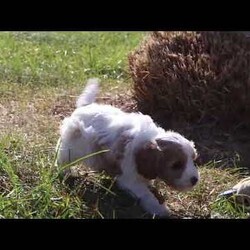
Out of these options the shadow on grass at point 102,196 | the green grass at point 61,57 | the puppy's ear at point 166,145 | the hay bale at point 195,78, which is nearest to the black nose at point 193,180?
the puppy's ear at point 166,145

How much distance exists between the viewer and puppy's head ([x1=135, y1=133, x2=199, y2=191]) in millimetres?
4512

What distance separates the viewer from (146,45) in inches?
286

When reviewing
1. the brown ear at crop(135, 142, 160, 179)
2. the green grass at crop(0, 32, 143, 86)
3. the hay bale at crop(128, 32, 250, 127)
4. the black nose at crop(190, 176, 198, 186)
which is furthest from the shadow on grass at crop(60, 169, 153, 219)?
the green grass at crop(0, 32, 143, 86)

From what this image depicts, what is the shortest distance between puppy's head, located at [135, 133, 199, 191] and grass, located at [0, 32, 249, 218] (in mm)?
272

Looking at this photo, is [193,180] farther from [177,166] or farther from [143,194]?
[143,194]

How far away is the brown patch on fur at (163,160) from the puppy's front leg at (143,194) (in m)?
0.13

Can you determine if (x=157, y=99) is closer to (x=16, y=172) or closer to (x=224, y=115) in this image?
(x=224, y=115)

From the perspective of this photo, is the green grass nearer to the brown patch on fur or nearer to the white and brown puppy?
the white and brown puppy

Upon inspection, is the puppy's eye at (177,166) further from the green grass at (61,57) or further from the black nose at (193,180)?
the green grass at (61,57)

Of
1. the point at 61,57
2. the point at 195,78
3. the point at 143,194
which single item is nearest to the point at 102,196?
the point at 143,194

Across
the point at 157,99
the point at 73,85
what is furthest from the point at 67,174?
the point at 73,85
